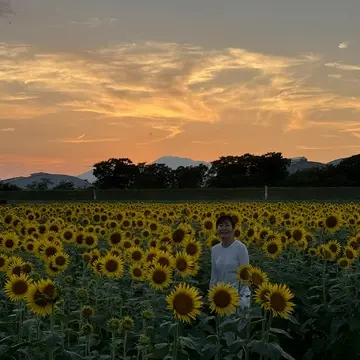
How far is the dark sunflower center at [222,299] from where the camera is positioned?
545cm

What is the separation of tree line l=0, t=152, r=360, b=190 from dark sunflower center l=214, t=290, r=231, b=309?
6881 cm

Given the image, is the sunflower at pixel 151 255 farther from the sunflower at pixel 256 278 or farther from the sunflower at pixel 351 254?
the sunflower at pixel 351 254

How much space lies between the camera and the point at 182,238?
30.4ft

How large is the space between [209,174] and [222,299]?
7455cm

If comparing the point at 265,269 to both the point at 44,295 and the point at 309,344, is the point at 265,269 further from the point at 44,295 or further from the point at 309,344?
the point at 44,295

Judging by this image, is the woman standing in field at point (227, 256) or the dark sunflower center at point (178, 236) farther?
the dark sunflower center at point (178, 236)

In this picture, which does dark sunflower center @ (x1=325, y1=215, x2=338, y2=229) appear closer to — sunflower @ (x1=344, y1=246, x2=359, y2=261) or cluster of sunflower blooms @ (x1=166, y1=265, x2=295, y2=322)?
sunflower @ (x1=344, y1=246, x2=359, y2=261)

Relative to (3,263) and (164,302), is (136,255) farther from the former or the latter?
(3,263)

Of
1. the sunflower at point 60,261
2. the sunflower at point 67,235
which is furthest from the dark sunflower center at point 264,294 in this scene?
the sunflower at point 67,235

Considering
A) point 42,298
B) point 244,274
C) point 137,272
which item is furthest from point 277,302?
point 137,272

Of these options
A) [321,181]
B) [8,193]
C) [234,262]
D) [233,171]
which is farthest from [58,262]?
[233,171]

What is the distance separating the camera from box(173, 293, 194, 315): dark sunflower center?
526 centimetres

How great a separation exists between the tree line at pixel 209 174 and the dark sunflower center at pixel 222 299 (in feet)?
226

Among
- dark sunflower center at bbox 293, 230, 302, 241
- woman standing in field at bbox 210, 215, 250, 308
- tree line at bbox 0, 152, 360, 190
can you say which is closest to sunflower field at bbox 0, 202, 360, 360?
dark sunflower center at bbox 293, 230, 302, 241
